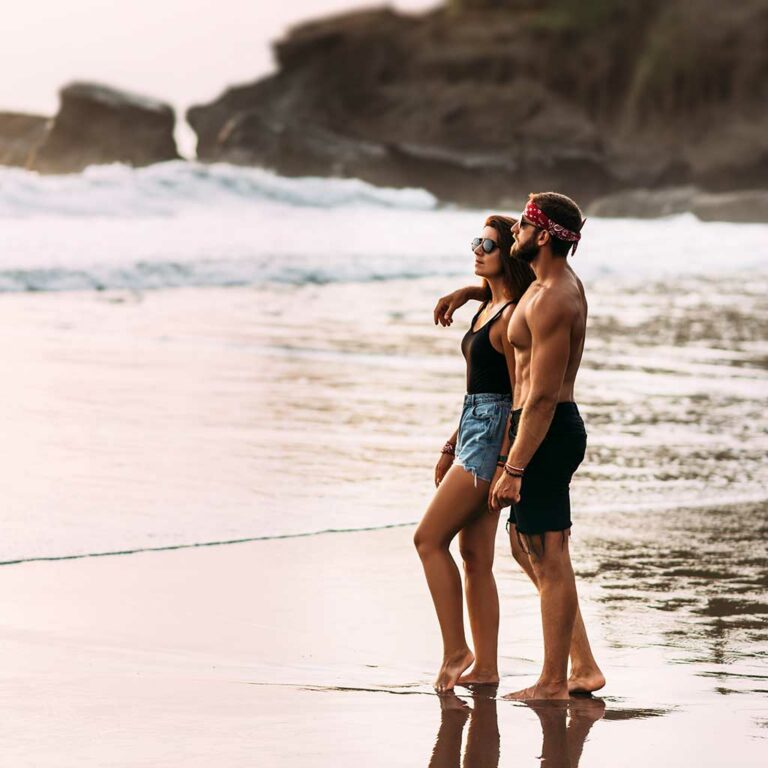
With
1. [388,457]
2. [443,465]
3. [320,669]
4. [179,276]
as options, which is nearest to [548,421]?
[443,465]

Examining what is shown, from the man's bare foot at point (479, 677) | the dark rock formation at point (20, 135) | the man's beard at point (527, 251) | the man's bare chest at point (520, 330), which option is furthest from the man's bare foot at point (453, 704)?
the dark rock formation at point (20, 135)

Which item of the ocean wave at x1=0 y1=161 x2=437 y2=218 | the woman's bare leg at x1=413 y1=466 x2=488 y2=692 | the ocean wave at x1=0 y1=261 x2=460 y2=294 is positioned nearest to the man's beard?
the woman's bare leg at x1=413 y1=466 x2=488 y2=692

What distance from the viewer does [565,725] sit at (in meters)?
4.52

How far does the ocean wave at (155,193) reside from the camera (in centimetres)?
3766

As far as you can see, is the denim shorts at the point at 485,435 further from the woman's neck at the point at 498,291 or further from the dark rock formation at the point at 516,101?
the dark rock formation at the point at 516,101

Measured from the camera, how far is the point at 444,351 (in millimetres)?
14680

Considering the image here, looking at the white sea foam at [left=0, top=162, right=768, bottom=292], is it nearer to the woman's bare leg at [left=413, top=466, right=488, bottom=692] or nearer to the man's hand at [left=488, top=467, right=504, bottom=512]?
the woman's bare leg at [left=413, top=466, right=488, bottom=692]

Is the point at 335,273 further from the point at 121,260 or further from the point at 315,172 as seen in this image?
the point at 315,172

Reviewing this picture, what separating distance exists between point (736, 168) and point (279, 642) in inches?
3675

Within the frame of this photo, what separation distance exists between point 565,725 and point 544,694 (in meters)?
0.26

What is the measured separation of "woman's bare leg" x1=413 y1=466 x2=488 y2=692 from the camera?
494 cm

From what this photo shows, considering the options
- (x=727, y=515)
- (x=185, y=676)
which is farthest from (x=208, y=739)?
(x=727, y=515)

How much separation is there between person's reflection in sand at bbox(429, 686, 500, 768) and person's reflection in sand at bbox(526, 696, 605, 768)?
136mm

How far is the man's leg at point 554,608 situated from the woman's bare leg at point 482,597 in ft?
0.78
